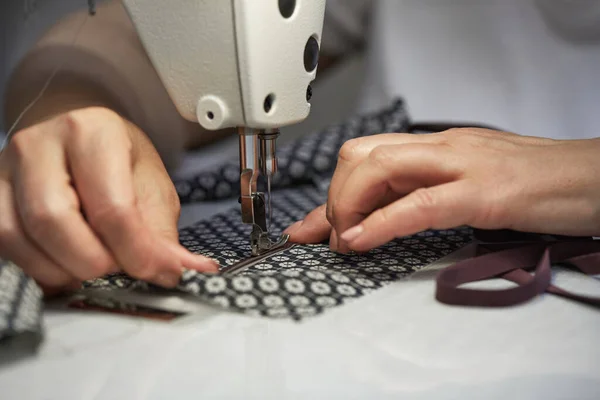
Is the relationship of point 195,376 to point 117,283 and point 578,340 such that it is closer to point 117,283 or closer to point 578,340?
point 117,283

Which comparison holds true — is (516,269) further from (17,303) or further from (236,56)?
(17,303)

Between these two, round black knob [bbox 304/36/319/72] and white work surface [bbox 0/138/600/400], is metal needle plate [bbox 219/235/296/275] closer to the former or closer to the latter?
white work surface [bbox 0/138/600/400]

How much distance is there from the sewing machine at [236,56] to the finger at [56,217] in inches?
6.7

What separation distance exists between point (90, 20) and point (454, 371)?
0.76m

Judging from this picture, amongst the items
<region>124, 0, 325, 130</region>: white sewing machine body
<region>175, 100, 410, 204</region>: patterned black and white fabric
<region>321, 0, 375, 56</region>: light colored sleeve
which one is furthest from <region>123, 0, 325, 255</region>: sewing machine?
<region>321, 0, 375, 56</region>: light colored sleeve

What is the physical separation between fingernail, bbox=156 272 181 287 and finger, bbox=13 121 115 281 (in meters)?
0.05

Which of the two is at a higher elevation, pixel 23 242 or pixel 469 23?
pixel 469 23

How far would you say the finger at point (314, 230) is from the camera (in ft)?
3.18

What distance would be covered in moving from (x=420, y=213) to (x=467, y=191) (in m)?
0.06

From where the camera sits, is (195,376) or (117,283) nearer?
(195,376)

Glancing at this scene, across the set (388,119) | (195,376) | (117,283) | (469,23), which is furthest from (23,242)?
(469,23)

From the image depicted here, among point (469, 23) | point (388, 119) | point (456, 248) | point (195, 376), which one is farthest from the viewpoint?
point (469, 23)

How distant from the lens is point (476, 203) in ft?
2.67

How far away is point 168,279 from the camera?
747 mm
